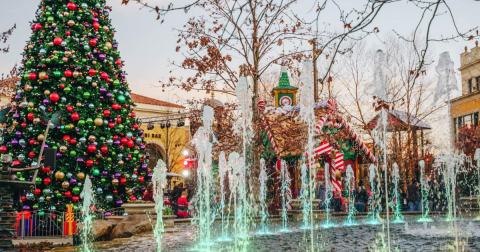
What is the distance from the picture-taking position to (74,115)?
1242cm

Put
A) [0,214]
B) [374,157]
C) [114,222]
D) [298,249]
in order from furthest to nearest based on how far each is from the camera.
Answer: [374,157], [114,222], [298,249], [0,214]

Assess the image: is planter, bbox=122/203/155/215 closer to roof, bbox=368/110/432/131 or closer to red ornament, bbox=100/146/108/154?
red ornament, bbox=100/146/108/154

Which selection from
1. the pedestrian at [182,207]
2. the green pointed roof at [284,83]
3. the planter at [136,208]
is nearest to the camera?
the planter at [136,208]

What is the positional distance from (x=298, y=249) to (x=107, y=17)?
942 centimetres

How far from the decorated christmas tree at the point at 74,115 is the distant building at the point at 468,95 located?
31250mm

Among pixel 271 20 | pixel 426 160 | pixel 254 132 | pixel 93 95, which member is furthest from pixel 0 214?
pixel 426 160

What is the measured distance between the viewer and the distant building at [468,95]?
121ft

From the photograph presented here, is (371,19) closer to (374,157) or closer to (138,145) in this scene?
(138,145)

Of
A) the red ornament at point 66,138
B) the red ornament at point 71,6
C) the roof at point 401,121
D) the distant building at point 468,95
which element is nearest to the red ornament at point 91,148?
the red ornament at point 66,138

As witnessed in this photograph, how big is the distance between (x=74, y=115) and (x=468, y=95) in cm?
3442

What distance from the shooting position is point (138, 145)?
13891 millimetres

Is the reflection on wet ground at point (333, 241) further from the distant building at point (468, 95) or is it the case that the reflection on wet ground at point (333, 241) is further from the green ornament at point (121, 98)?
the distant building at point (468, 95)

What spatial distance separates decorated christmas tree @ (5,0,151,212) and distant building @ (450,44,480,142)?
3125 centimetres

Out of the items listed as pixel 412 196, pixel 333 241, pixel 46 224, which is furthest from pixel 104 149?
pixel 412 196
